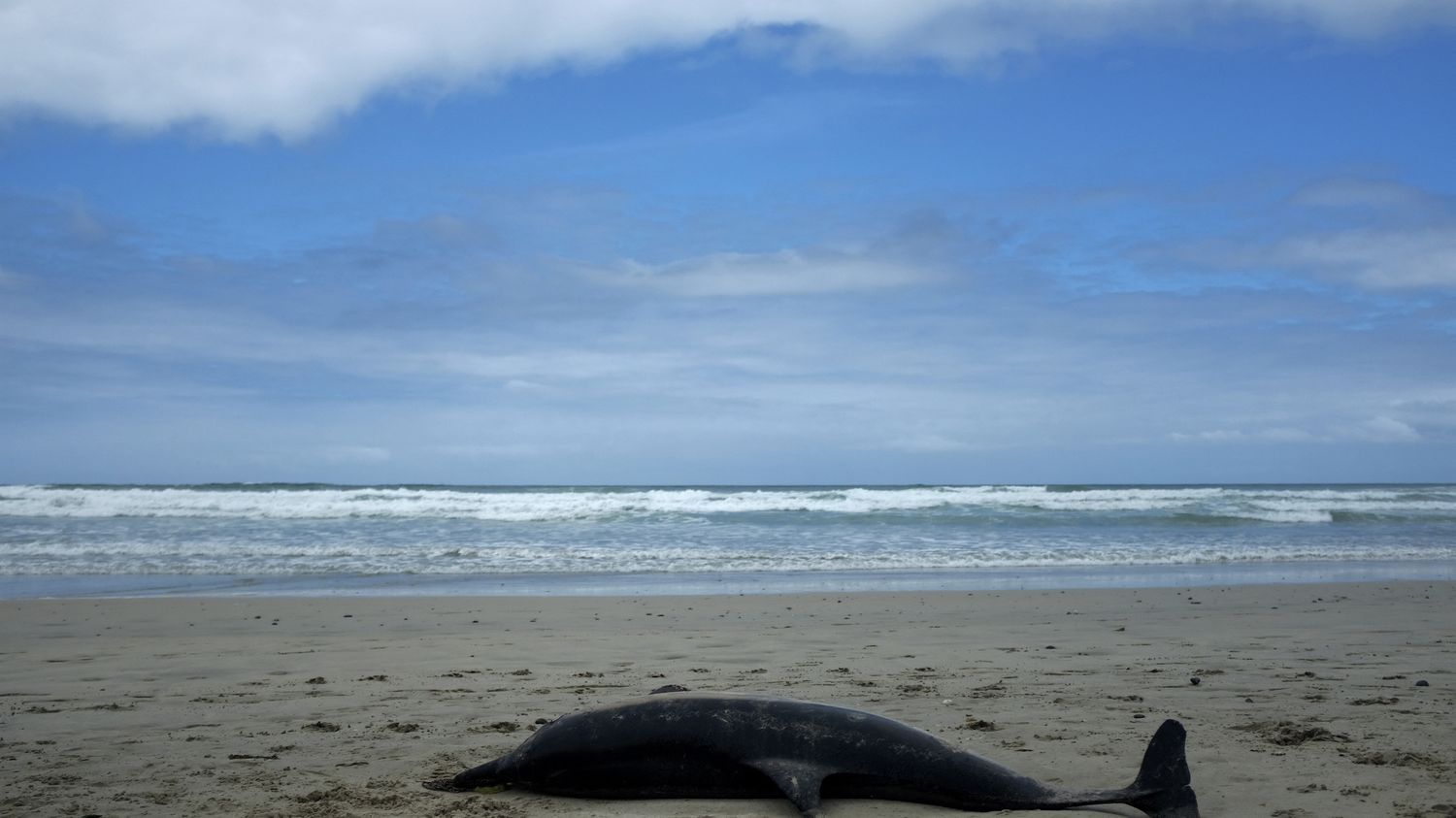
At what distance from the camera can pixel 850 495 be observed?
42031 mm

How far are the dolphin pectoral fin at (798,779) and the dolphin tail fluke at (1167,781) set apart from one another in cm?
125

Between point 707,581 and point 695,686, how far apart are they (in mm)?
8752

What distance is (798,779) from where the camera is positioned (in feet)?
14.0

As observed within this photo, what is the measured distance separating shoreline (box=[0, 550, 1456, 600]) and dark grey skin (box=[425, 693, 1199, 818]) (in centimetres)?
936

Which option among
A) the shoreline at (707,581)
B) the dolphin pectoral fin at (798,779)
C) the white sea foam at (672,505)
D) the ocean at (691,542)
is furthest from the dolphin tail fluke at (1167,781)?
the white sea foam at (672,505)

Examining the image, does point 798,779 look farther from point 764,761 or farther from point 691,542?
point 691,542

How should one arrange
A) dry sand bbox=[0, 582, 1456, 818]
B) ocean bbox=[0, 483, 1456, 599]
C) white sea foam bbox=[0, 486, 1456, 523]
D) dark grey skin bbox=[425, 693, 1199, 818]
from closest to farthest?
dark grey skin bbox=[425, 693, 1199, 818], dry sand bbox=[0, 582, 1456, 818], ocean bbox=[0, 483, 1456, 599], white sea foam bbox=[0, 486, 1456, 523]

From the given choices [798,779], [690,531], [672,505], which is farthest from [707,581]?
[672,505]

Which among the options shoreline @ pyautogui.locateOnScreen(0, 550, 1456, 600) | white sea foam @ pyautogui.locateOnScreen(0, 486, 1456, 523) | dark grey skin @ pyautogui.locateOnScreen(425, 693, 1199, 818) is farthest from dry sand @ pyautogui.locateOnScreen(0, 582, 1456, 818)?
white sea foam @ pyautogui.locateOnScreen(0, 486, 1456, 523)

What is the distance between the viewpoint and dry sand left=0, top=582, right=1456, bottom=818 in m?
4.66

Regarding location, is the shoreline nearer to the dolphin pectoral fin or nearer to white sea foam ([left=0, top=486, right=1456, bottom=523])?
the dolphin pectoral fin

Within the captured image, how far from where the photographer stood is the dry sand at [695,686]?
4.66 m

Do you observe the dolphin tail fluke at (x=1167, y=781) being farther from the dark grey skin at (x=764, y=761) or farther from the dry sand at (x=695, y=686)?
the dry sand at (x=695, y=686)

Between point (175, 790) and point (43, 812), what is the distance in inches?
20.0
